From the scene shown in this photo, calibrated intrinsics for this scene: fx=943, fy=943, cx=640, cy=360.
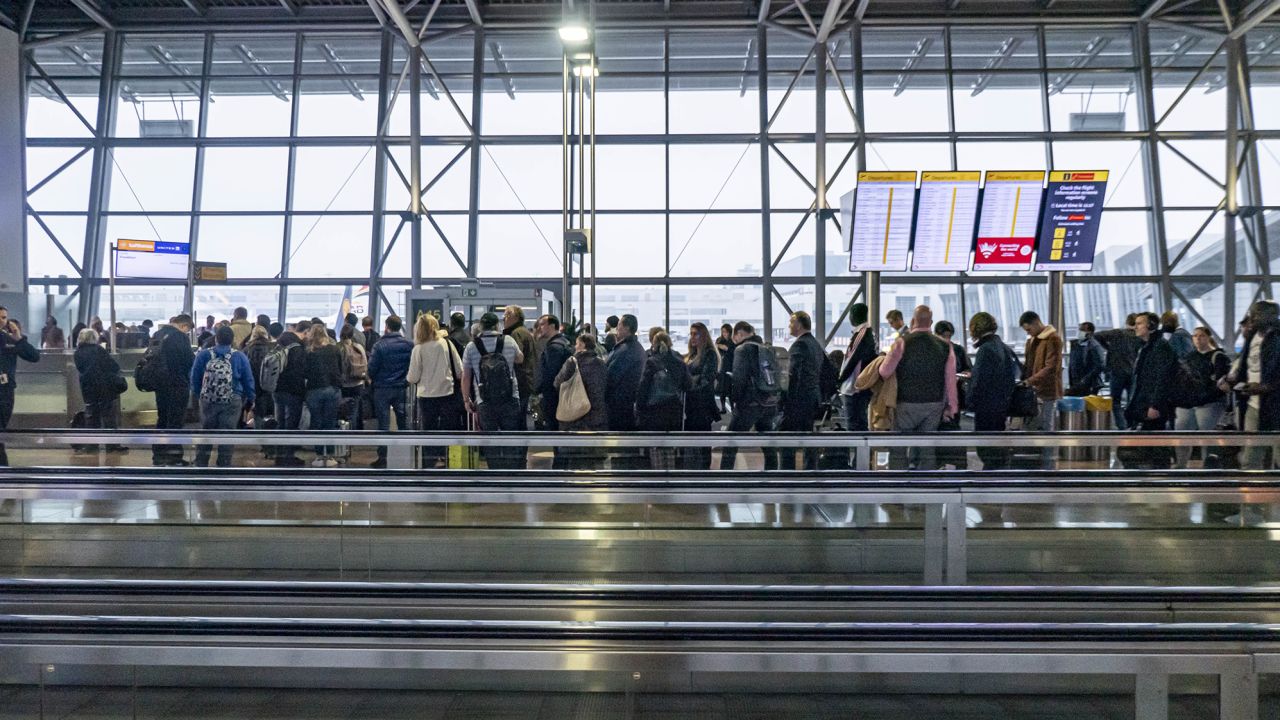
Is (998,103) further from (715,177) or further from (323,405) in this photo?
(323,405)

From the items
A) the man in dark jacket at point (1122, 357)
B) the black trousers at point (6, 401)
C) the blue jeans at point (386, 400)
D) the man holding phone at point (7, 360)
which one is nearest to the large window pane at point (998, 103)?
the man in dark jacket at point (1122, 357)

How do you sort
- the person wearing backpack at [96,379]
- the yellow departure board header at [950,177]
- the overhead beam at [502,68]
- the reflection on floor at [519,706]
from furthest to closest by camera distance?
the overhead beam at [502,68], the yellow departure board header at [950,177], the person wearing backpack at [96,379], the reflection on floor at [519,706]

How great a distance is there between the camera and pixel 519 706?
2570 millimetres

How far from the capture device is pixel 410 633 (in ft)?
6.79

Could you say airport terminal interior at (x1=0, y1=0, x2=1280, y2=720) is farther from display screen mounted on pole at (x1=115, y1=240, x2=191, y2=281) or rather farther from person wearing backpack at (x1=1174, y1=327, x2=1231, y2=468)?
display screen mounted on pole at (x1=115, y1=240, x2=191, y2=281)

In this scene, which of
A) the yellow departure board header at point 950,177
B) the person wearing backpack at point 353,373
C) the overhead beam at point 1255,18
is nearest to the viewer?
the person wearing backpack at point 353,373

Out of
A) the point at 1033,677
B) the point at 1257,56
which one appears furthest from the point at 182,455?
the point at 1257,56

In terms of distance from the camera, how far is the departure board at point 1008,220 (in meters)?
11.0

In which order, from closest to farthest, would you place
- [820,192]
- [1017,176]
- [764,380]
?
[764,380]
[1017,176]
[820,192]

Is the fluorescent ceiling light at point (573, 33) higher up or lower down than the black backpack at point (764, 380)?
higher up

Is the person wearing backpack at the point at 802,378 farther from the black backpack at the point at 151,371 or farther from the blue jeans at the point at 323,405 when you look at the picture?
the black backpack at the point at 151,371

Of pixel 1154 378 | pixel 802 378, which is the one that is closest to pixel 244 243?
pixel 802 378

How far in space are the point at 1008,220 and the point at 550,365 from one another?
6128 millimetres

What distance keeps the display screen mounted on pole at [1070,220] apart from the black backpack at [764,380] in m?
4.34
